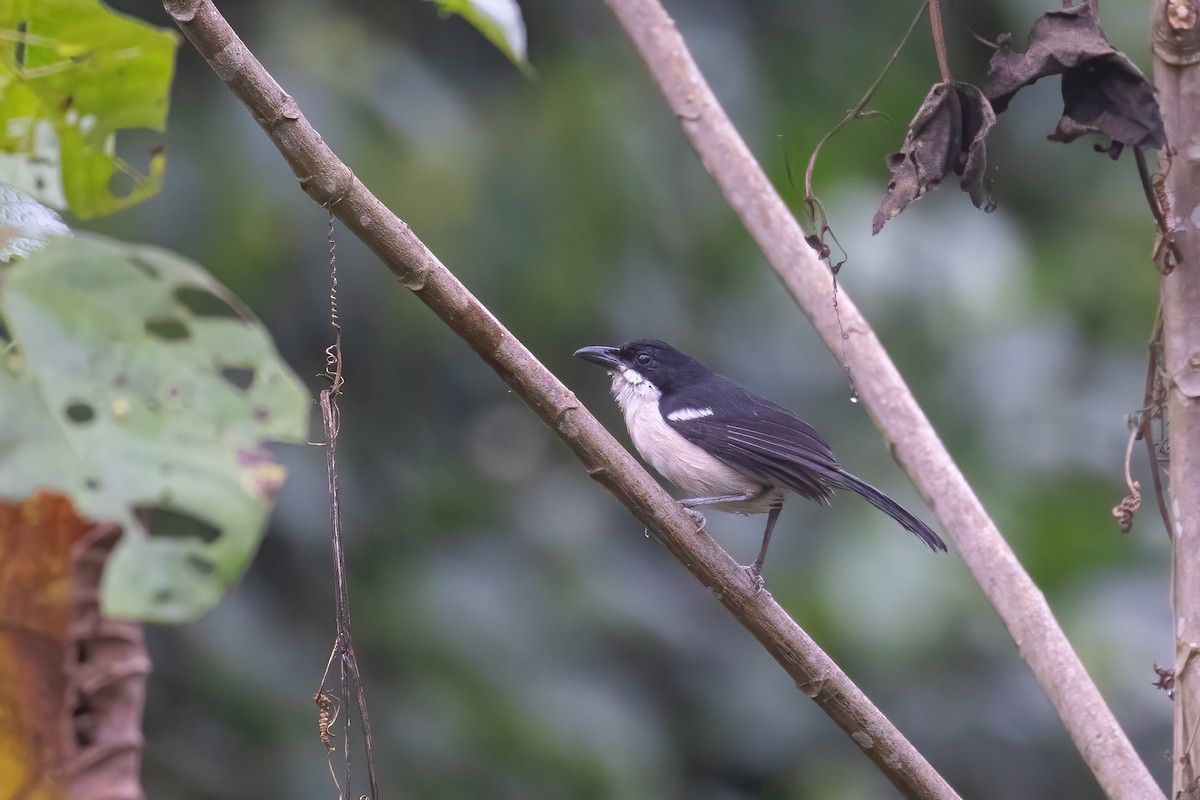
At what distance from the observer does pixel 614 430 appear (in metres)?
4.61

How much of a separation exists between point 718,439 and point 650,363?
1.48 feet

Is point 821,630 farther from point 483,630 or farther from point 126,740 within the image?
point 126,740

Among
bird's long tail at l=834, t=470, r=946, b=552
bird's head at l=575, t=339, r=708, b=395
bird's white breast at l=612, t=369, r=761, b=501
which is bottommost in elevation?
bird's long tail at l=834, t=470, r=946, b=552

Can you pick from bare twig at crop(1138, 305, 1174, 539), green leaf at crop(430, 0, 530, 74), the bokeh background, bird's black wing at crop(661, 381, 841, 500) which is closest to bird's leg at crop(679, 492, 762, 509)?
bird's black wing at crop(661, 381, 841, 500)

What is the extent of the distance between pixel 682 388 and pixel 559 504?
82 cm

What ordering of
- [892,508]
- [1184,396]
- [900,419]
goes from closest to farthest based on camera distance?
[1184,396], [900,419], [892,508]

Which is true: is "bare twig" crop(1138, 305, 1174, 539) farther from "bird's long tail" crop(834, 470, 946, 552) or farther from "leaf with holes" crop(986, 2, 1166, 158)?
"bird's long tail" crop(834, 470, 946, 552)

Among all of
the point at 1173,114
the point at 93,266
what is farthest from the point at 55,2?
the point at 1173,114

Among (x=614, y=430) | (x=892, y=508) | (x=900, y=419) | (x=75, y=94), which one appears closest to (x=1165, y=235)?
(x=900, y=419)

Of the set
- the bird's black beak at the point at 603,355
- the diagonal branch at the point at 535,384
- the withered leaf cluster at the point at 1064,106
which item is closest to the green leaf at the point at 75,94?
the diagonal branch at the point at 535,384

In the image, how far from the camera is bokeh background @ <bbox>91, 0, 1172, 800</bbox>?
376 cm

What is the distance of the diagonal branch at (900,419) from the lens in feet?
7.22

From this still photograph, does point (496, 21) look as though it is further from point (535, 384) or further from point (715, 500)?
point (715, 500)

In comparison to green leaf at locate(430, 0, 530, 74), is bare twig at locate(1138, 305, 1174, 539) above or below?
below
